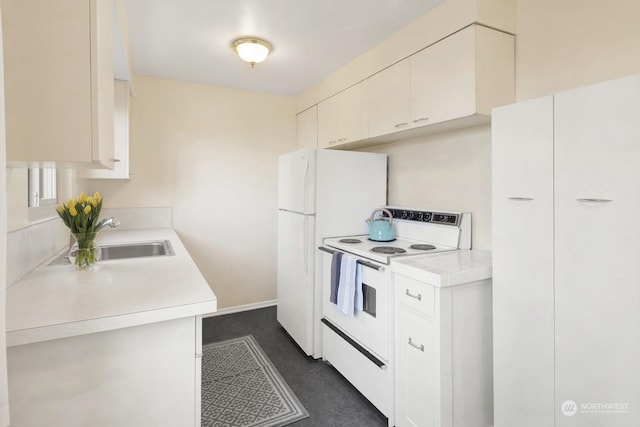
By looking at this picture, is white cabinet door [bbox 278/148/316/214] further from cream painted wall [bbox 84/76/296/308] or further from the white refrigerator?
cream painted wall [bbox 84/76/296/308]

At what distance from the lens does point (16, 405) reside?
986 millimetres

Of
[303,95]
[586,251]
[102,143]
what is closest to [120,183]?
[303,95]

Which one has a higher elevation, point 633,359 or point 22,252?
point 22,252

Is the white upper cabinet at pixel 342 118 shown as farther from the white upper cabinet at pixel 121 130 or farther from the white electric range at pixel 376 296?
the white upper cabinet at pixel 121 130

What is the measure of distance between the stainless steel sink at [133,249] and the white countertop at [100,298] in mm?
625

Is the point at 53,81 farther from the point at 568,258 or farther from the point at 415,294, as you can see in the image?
the point at 568,258

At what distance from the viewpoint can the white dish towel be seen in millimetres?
2088

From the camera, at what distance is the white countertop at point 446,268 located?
1.55 meters

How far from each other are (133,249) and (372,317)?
187cm

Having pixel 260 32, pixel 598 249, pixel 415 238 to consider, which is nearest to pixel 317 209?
pixel 415 238

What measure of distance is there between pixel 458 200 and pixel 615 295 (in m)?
1.14

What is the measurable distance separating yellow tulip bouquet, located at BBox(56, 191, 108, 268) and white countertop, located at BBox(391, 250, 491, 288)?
5.19 ft

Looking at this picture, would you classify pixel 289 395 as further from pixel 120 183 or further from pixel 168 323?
pixel 120 183

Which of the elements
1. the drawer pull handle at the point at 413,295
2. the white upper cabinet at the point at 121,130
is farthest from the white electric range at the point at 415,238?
the white upper cabinet at the point at 121,130
